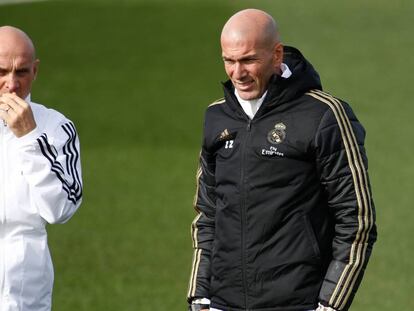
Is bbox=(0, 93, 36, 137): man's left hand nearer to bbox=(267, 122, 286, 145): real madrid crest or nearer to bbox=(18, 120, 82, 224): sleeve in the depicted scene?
bbox=(18, 120, 82, 224): sleeve

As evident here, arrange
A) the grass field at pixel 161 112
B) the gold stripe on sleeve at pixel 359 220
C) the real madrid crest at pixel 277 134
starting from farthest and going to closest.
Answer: the grass field at pixel 161 112 → the real madrid crest at pixel 277 134 → the gold stripe on sleeve at pixel 359 220

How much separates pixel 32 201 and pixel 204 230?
A: 911 mm

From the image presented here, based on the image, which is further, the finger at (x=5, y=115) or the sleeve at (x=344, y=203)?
the finger at (x=5, y=115)

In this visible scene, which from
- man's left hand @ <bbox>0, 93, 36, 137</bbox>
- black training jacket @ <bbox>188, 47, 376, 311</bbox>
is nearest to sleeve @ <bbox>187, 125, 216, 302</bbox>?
black training jacket @ <bbox>188, 47, 376, 311</bbox>

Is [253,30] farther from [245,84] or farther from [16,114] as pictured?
[16,114]

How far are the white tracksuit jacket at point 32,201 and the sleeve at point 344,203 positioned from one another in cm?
126

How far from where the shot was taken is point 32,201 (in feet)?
22.0

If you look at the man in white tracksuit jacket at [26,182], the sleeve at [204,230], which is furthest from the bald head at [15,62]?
the sleeve at [204,230]

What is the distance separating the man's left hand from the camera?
661cm

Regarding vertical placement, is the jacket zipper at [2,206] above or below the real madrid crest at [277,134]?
below

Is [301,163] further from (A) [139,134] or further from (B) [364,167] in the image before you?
(A) [139,134]

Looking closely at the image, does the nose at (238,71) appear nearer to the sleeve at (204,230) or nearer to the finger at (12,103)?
the sleeve at (204,230)

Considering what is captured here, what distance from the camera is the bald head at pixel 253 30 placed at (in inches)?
256

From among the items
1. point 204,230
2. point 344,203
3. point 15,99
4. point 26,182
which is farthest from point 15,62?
point 344,203
